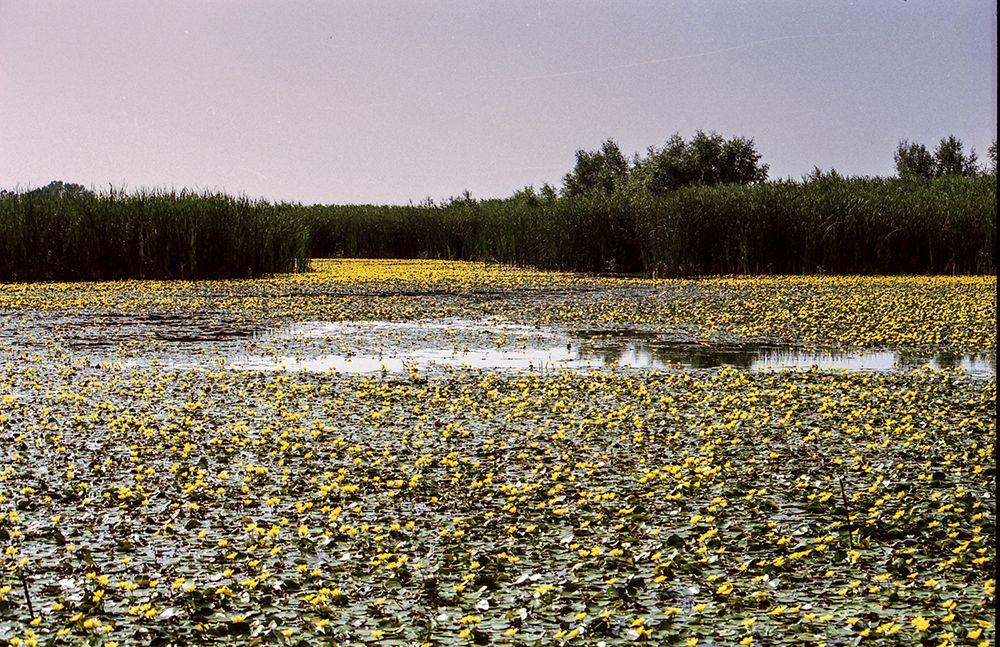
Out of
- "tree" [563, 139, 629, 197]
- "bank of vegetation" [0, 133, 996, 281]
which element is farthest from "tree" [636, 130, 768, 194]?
"bank of vegetation" [0, 133, 996, 281]

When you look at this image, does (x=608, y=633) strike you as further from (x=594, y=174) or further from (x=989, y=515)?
(x=594, y=174)

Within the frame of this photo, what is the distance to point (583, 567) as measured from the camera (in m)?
5.34

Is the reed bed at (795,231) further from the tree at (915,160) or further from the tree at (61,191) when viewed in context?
the tree at (915,160)

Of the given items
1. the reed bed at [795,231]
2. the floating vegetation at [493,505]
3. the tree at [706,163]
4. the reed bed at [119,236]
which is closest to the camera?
the floating vegetation at [493,505]

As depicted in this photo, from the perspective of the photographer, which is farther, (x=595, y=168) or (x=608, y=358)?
(x=595, y=168)

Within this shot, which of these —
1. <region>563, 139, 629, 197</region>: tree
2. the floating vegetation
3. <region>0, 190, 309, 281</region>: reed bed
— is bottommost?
the floating vegetation

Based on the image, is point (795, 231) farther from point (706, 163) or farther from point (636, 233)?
point (706, 163)

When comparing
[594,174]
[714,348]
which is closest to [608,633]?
[714,348]

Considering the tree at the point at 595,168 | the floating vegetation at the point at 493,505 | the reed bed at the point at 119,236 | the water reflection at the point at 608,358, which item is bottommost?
the floating vegetation at the point at 493,505

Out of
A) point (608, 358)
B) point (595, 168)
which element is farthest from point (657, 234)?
point (595, 168)

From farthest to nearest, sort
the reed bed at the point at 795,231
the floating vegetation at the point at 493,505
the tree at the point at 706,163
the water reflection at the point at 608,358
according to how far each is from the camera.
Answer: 1. the tree at the point at 706,163
2. the reed bed at the point at 795,231
3. the water reflection at the point at 608,358
4. the floating vegetation at the point at 493,505

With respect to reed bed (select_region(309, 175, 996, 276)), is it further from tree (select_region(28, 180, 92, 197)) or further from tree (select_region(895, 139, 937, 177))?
tree (select_region(895, 139, 937, 177))

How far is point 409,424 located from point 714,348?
6179 millimetres

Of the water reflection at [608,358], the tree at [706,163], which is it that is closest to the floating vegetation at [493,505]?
the water reflection at [608,358]
